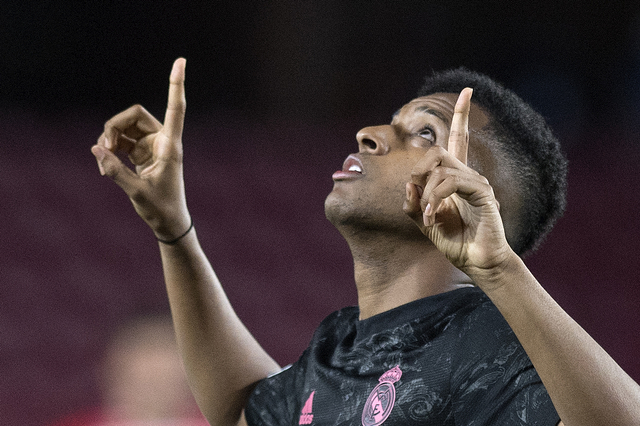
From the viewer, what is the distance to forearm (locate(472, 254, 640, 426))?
788mm

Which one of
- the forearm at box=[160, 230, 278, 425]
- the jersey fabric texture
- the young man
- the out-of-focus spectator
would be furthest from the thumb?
the out-of-focus spectator

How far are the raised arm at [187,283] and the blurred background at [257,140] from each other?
64.0 inches

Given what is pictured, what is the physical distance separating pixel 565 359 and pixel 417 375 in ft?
1.21

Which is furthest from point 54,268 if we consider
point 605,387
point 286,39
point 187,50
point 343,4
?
point 605,387

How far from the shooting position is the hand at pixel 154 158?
4.31 ft

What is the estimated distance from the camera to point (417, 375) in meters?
1.15

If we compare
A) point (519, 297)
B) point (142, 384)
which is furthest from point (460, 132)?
point (142, 384)

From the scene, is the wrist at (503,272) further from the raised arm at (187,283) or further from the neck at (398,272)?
the raised arm at (187,283)

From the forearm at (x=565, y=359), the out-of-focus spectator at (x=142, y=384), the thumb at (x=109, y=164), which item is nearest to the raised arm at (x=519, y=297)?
Result: the forearm at (x=565, y=359)

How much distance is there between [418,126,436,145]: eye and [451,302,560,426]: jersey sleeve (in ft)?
1.25

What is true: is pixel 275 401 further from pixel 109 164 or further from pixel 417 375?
pixel 109 164

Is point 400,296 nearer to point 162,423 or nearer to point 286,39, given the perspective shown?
point 162,423

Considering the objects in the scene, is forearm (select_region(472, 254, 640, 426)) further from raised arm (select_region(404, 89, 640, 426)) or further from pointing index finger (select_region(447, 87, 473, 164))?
pointing index finger (select_region(447, 87, 473, 164))

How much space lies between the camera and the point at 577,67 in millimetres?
3223
